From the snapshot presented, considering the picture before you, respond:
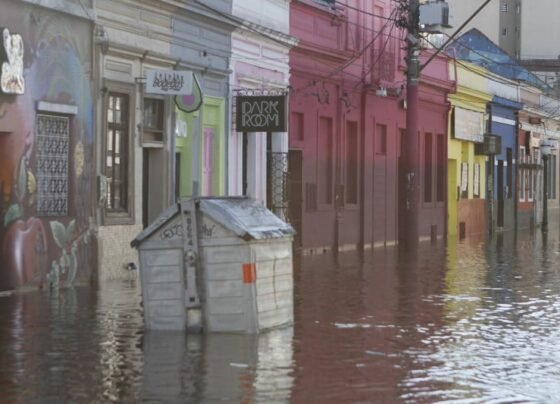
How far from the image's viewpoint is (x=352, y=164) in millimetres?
36562

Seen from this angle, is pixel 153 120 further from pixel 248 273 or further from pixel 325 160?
pixel 248 273

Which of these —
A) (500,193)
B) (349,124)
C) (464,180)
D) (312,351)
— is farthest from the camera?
(500,193)

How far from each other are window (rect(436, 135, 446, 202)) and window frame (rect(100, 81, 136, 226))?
2307cm

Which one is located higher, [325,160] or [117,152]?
[325,160]

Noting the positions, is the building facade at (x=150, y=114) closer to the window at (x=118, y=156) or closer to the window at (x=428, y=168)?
the window at (x=118, y=156)

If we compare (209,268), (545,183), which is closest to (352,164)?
(545,183)

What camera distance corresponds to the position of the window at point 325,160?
1339 inches

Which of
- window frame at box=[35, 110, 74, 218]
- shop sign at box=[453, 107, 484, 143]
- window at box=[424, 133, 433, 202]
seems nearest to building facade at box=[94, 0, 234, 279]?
window frame at box=[35, 110, 74, 218]

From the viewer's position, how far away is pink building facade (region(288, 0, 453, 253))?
32594mm

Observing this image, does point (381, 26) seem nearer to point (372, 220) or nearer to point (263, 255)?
point (372, 220)

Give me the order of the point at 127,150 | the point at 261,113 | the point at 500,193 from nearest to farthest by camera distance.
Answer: the point at 127,150 → the point at 261,113 → the point at 500,193

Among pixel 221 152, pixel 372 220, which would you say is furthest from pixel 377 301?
pixel 372 220

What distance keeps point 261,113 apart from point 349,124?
331 inches

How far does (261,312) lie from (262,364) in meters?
1.88
